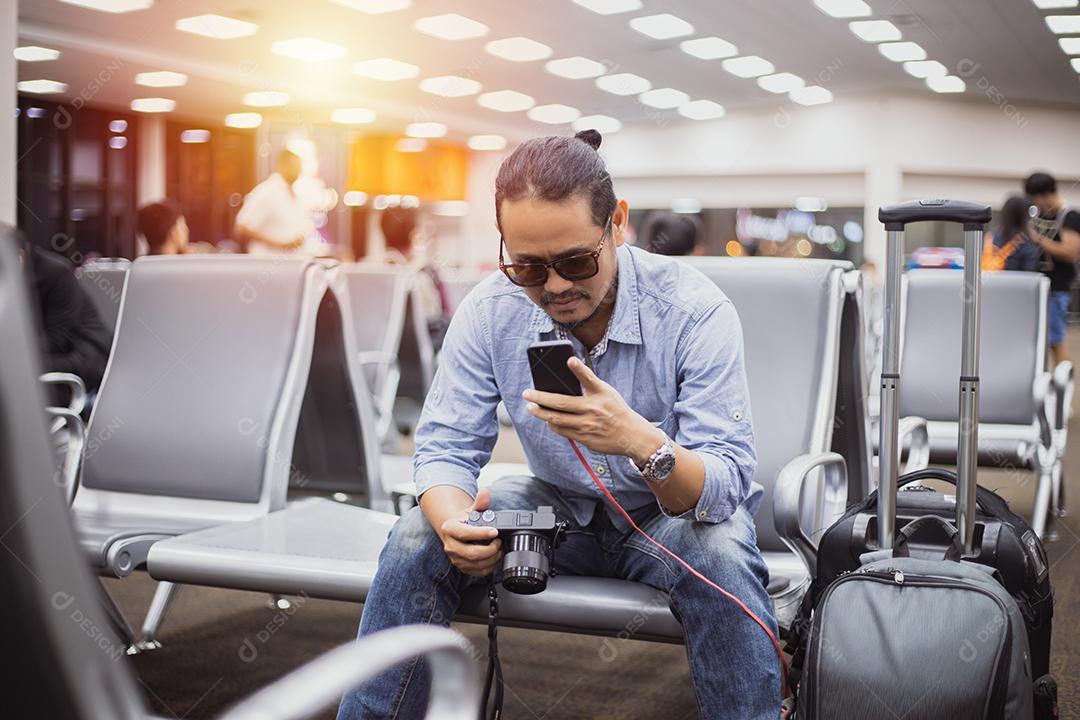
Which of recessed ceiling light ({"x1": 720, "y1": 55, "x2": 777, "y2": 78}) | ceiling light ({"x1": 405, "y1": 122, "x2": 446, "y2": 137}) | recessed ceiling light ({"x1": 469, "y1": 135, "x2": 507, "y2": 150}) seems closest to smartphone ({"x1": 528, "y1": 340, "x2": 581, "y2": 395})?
recessed ceiling light ({"x1": 720, "y1": 55, "x2": 777, "y2": 78})

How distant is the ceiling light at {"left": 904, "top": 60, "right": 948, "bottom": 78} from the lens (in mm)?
11070

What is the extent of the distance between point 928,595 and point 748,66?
10.2 m

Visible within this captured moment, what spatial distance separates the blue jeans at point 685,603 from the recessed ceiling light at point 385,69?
942 cm

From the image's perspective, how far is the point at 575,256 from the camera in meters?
1.50

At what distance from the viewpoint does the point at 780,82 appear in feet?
38.6

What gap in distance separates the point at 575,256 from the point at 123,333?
1.46 m

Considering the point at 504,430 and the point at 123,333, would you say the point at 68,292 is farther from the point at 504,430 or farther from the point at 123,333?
the point at 504,430

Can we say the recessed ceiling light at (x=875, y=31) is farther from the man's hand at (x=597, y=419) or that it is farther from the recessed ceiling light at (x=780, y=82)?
the man's hand at (x=597, y=419)

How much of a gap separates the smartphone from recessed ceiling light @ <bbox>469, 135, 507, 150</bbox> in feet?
45.4

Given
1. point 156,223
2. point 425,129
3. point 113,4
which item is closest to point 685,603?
point 156,223

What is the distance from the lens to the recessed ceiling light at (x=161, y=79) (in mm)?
10312

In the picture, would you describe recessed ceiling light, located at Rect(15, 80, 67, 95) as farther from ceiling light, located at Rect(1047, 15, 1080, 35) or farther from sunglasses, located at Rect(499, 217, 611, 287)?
sunglasses, located at Rect(499, 217, 611, 287)

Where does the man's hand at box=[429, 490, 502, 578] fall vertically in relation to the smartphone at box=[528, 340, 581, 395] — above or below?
below

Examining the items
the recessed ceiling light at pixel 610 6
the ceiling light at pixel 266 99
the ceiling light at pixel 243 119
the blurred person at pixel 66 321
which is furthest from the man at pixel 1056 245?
A: the ceiling light at pixel 243 119
